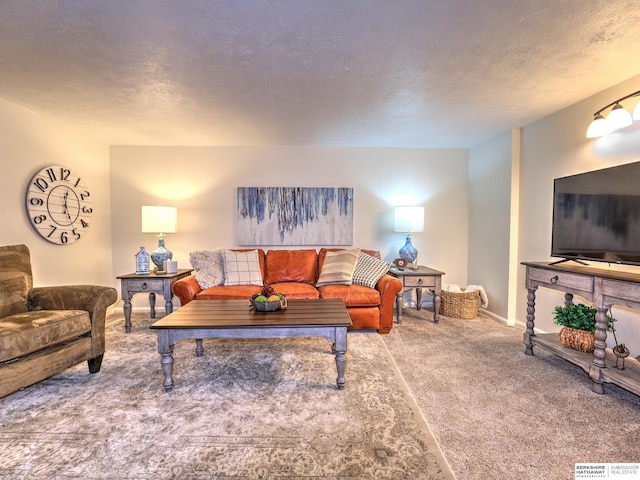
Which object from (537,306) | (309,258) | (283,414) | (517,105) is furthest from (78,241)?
(537,306)

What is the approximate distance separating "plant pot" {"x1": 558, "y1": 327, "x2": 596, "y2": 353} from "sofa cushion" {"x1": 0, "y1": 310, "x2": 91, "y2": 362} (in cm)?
361

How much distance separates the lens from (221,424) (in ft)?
5.12

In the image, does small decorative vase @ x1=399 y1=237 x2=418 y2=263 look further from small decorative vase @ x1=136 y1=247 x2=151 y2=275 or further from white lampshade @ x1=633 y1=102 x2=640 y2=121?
small decorative vase @ x1=136 y1=247 x2=151 y2=275

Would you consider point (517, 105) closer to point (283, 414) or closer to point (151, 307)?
point (283, 414)

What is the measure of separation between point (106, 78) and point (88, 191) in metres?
1.83

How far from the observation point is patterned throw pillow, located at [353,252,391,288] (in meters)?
3.19

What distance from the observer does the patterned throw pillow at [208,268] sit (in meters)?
3.16

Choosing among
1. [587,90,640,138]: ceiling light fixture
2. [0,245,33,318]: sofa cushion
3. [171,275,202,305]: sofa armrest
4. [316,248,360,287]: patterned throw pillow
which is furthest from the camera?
[316,248,360,287]: patterned throw pillow

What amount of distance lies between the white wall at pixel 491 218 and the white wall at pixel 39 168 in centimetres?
482

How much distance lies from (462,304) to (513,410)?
188cm

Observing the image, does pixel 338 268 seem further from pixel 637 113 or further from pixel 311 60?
pixel 637 113

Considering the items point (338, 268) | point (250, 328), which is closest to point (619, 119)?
point (338, 268)

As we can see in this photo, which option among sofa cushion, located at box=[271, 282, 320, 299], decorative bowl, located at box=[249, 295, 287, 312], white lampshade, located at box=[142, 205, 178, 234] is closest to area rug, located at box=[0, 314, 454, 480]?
decorative bowl, located at box=[249, 295, 287, 312]

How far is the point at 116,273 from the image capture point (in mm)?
3846
